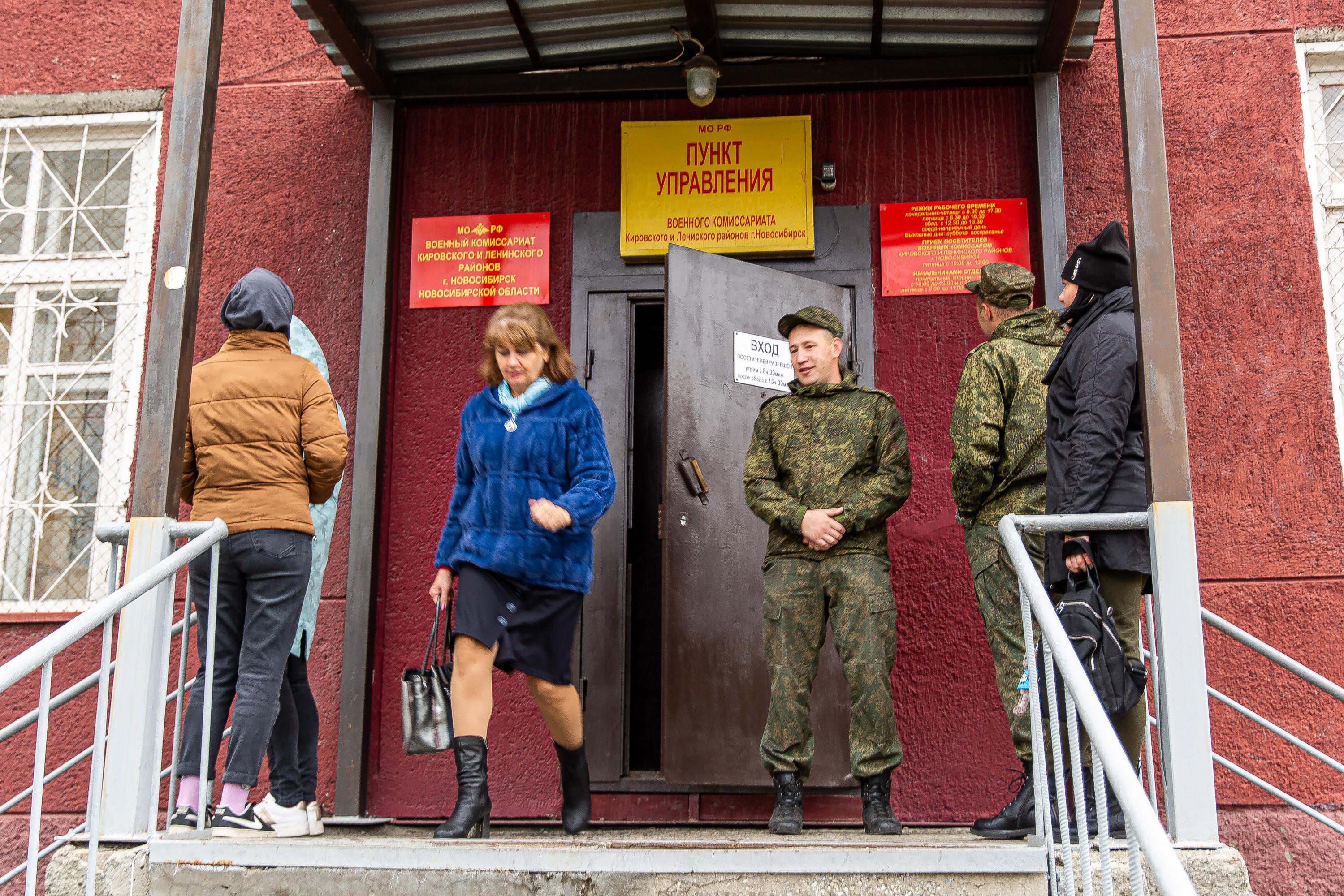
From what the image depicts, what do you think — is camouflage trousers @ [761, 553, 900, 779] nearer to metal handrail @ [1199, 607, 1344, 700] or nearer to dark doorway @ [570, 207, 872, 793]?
dark doorway @ [570, 207, 872, 793]

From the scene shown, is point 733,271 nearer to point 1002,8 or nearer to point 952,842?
point 1002,8

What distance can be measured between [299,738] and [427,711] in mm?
476

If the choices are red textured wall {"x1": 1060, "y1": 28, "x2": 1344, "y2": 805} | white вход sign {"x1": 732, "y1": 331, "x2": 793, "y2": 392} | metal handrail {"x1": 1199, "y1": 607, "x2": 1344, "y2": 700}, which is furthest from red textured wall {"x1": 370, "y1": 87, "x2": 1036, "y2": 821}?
metal handrail {"x1": 1199, "y1": 607, "x2": 1344, "y2": 700}

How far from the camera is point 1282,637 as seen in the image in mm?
4551

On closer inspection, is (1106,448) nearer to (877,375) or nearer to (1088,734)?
(1088,734)

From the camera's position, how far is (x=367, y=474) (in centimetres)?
482

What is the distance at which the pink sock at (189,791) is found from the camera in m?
3.20

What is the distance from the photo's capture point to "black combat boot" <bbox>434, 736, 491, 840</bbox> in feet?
10.5

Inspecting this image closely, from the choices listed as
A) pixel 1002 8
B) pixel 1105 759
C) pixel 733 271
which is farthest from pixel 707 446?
pixel 1105 759

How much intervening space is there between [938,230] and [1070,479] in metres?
1.96

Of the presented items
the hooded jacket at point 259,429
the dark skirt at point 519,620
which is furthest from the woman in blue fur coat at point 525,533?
the hooded jacket at point 259,429

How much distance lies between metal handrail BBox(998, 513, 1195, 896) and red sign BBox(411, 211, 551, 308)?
8.51 feet

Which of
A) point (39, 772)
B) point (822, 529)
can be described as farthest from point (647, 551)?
point (39, 772)

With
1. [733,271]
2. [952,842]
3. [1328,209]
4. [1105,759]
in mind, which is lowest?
[952,842]
